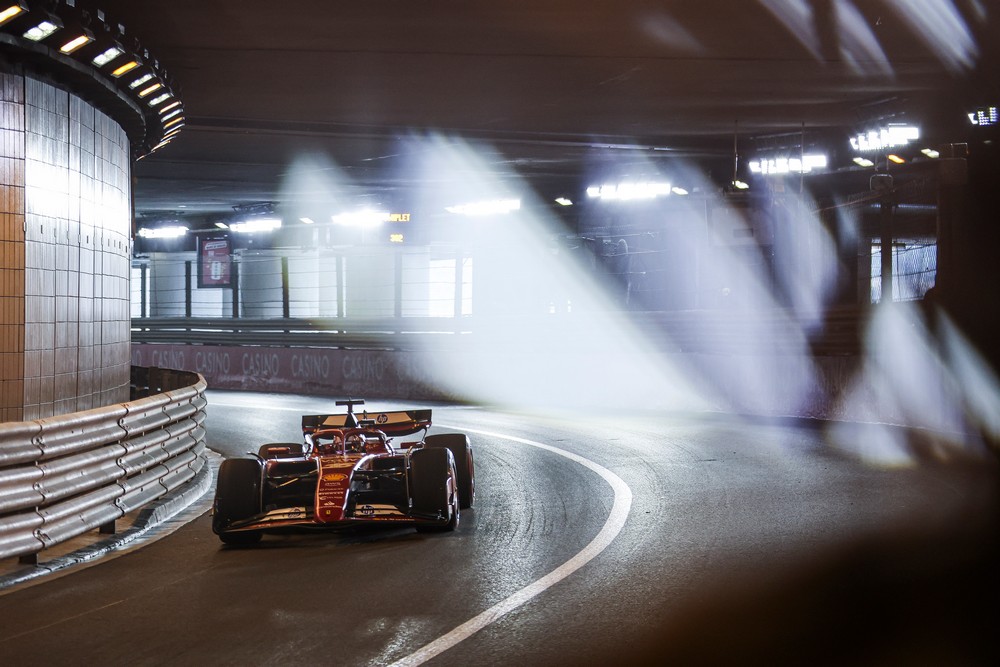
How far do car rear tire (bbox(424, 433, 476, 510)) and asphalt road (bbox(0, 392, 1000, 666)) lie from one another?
0.13 meters

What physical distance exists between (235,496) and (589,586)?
277cm

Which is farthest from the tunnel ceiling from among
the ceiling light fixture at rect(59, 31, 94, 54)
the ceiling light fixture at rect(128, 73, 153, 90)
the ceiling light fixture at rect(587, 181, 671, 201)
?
the ceiling light fixture at rect(59, 31, 94, 54)

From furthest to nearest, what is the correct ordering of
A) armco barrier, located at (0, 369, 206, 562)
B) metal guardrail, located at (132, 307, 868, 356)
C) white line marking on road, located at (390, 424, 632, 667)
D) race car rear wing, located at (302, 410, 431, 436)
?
metal guardrail, located at (132, 307, 868, 356)
race car rear wing, located at (302, 410, 431, 436)
armco barrier, located at (0, 369, 206, 562)
white line marking on road, located at (390, 424, 632, 667)

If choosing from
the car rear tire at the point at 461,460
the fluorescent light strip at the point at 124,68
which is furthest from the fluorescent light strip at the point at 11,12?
the car rear tire at the point at 461,460

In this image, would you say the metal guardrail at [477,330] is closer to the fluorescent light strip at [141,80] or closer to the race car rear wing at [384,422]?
the race car rear wing at [384,422]

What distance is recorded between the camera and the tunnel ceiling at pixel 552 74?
10930 mm

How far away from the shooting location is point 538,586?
5984mm

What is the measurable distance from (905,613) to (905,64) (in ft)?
34.8

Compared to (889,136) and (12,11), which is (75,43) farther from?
(889,136)

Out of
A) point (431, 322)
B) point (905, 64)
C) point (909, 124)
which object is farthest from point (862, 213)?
point (431, 322)

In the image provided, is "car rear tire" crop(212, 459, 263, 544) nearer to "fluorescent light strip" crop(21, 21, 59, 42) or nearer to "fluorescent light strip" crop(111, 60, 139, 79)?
"fluorescent light strip" crop(21, 21, 59, 42)

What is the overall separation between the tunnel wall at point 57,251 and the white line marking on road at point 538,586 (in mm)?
5143

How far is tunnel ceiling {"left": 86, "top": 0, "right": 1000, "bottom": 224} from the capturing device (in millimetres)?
10930

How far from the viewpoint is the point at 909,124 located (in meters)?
17.0
